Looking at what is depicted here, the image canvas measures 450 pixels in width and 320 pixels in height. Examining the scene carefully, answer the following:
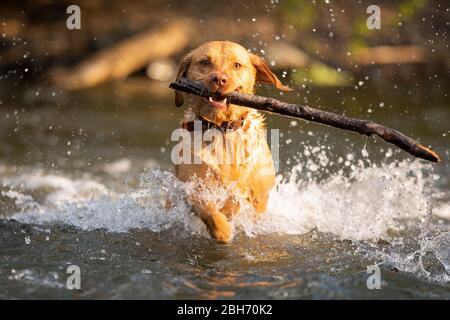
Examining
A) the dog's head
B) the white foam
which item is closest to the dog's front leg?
the white foam

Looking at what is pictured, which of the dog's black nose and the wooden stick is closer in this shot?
the wooden stick

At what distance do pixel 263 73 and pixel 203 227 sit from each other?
1.23 metres

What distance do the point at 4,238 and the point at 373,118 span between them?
5836mm

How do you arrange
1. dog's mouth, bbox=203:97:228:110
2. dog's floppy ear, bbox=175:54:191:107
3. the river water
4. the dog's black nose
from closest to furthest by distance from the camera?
the river water, the dog's black nose, dog's mouth, bbox=203:97:228:110, dog's floppy ear, bbox=175:54:191:107

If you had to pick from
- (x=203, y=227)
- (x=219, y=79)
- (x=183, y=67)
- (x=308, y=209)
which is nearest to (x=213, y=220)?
(x=203, y=227)

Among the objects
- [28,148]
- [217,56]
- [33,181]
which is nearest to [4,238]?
[217,56]

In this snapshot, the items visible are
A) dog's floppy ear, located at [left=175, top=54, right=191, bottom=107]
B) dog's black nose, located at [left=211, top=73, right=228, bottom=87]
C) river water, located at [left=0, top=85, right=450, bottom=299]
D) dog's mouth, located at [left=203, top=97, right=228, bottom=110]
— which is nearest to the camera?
river water, located at [left=0, top=85, right=450, bottom=299]

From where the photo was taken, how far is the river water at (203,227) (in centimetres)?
410

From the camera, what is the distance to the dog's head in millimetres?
4910

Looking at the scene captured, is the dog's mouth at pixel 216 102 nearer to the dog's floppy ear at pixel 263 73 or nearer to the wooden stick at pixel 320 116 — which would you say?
the wooden stick at pixel 320 116

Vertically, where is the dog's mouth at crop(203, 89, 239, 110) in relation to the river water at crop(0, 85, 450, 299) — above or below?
above

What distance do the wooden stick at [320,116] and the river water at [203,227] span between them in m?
0.68

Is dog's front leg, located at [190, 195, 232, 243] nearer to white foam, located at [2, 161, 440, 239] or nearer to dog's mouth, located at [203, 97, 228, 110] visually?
white foam, located at [2, 161, 440, 239]
